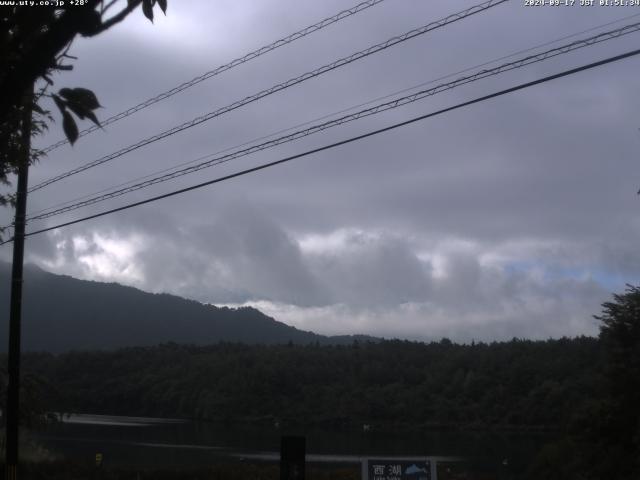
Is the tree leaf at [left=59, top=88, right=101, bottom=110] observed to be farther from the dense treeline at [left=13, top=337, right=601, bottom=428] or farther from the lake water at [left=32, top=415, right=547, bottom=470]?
the dense treeline at [left=13, top=337, right=601, bottom=428]

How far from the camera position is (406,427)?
237 feet

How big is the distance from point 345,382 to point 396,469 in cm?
7367

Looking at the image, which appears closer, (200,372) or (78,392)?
(78,392)

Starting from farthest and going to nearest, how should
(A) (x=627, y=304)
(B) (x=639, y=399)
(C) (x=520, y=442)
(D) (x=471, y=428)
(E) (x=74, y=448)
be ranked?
(D) (x=471, y=428)
(C) (x=520, y=442)
(E) (x=74, y=448)
(A) (x=627, y=304)
(B) (x=639, y=399)

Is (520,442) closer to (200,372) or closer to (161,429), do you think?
(161,429)

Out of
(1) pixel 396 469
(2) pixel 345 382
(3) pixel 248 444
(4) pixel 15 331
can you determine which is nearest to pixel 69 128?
(1) pixel 396 469

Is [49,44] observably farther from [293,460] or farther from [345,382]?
[345,382]

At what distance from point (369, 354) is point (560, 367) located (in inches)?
1309

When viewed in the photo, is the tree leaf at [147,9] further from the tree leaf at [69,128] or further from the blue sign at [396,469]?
the blue sign at [396,469]

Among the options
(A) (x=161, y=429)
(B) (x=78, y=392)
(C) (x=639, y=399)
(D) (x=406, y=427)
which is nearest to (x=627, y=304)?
(C) (x=639, y=399)

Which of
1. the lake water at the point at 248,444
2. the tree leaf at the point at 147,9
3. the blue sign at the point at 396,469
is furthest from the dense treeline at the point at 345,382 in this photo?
the tree leaf at the point at 147,9

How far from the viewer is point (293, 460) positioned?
469 inches

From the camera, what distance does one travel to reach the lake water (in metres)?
41.3

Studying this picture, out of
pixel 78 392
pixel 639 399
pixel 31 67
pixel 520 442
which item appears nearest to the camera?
pixel 31 67
